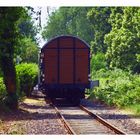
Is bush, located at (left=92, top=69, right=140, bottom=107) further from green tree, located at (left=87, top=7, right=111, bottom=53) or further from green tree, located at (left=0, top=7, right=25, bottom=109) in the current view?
green tree, located at (left=87, top=7, right=111, bottom=53)

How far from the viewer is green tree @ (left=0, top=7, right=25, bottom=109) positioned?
67.9 ft

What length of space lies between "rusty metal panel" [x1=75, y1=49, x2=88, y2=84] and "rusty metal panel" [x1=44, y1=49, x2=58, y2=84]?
103 cm

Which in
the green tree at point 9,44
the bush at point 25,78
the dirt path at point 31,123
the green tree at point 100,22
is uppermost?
the green tree at point 100,22

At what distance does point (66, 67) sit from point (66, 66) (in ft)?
0.16

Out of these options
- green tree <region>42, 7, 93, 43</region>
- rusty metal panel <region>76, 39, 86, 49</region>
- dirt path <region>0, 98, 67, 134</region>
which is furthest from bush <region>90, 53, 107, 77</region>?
dirt path <region>0, 98, 67, 134</region>

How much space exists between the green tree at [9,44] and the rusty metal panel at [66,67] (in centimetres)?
557

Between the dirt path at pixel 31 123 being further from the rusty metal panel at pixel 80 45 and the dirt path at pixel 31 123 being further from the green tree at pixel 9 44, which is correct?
the rusty metal panel at pixel 80 45

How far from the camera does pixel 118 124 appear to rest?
17859 millimetres

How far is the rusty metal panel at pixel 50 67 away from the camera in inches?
1086

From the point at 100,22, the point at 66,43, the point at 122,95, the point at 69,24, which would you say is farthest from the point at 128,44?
the point at 69,24

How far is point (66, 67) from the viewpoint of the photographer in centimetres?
2786

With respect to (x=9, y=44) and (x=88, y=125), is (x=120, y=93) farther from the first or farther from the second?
(x=88, y=125)

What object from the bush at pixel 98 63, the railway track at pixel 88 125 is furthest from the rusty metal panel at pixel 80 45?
the bush at pixel 98 63
